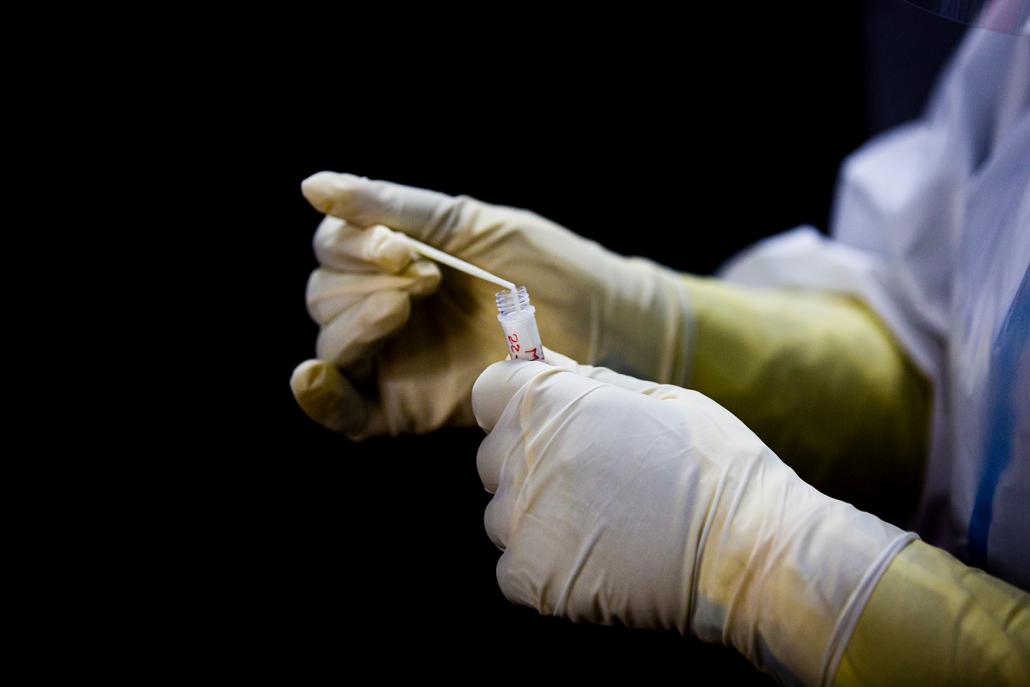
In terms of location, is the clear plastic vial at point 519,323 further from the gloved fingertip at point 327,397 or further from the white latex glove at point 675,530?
the gloved fingertip at point 327,397

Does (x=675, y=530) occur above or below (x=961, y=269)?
below

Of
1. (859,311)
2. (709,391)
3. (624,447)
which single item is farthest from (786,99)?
(624,447)

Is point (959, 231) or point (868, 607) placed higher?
point (959, 231)

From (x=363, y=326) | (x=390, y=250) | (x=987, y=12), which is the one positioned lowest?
(x=363, y=326)

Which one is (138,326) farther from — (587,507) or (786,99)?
(786,99)

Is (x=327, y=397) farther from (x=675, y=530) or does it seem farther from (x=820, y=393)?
(x=820, y=393)

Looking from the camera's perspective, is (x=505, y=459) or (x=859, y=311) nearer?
(x=505, y=459)

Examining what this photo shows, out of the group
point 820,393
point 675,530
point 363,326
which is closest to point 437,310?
point 363,326
